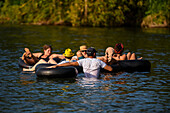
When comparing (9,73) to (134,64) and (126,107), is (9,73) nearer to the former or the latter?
(134,64)

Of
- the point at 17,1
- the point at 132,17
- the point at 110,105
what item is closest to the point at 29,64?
the point at 110,105

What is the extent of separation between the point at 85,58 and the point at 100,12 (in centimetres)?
3955

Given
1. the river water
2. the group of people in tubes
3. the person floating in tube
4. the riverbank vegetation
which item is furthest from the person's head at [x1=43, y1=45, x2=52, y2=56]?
the riverbank vegetation

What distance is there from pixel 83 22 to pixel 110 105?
43.7 metres

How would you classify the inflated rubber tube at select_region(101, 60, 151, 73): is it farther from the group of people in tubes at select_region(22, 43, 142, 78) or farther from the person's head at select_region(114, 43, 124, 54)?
the person's head at select_region(114, 43, 124, 54)

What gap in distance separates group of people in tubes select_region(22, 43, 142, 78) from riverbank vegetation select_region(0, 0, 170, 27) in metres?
35.8

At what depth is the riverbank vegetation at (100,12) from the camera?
2061 inches

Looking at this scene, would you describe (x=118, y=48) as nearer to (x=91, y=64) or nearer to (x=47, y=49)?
(x=91, y=64)

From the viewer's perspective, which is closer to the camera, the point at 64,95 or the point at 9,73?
the point at 64,95

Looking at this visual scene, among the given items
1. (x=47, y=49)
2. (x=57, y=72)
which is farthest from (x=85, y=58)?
(x=47, y=49)

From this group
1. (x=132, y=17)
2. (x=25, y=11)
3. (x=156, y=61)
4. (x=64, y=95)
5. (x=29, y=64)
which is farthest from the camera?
(x=25, y=11)

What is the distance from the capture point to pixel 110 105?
10.9 meters

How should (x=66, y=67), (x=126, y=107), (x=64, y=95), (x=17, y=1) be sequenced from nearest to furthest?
(x=126, y=107) → (x=64, y=95) → (x=66, y=67) → (x=17, y=1)

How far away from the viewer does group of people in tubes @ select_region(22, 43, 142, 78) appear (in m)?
14.3
